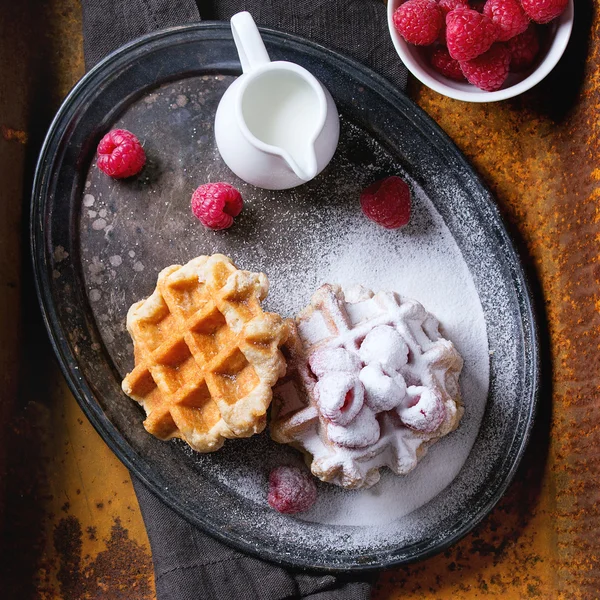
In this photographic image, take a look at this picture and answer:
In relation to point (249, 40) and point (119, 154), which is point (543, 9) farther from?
point (119, 154)

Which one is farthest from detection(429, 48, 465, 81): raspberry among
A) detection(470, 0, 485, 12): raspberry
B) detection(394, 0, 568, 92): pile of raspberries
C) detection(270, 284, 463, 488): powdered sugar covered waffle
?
detection(270, 284, 463, 488): powdered sugar covered waffle

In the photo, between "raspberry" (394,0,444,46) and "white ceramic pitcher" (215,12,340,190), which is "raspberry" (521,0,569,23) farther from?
"white ceramic pitcher" (215,12,340,190)

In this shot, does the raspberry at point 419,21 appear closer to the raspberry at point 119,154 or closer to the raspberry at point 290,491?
the raspberry at point 119,154

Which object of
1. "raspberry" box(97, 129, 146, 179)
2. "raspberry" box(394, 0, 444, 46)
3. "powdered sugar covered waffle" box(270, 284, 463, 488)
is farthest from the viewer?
"raspberry" box(97, 129, 146, 179)

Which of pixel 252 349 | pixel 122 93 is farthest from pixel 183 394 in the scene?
pixel 122 93

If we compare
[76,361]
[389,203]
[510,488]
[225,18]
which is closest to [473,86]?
[389,203]
